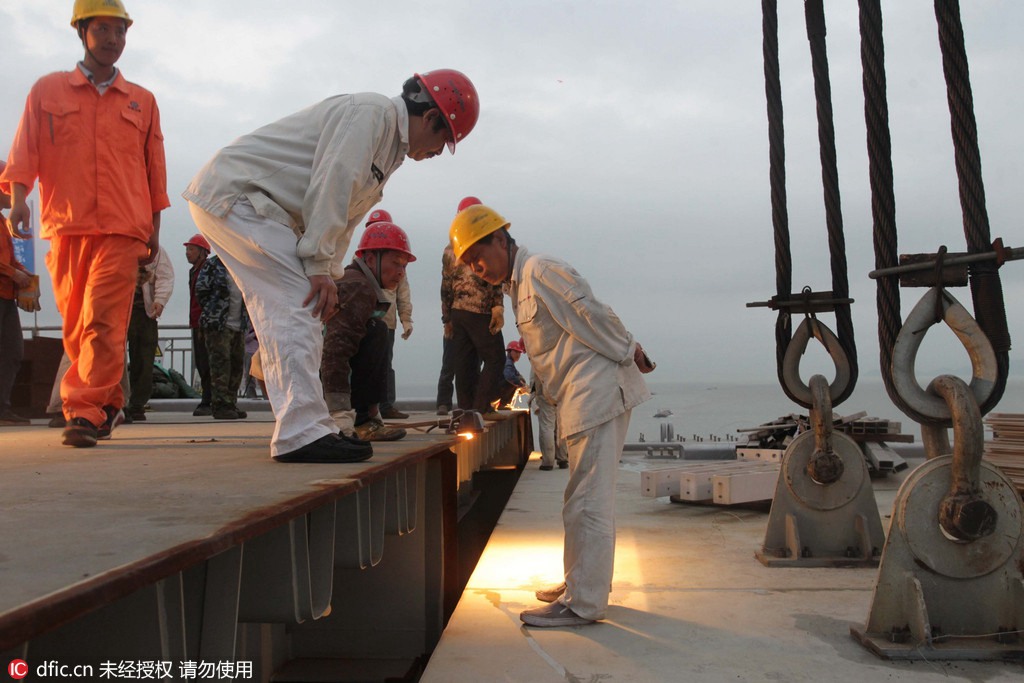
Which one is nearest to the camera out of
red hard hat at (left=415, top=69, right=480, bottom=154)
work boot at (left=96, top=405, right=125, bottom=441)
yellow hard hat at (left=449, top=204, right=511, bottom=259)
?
red hard hat at (left=415, top=69, right=480, bottom=154)

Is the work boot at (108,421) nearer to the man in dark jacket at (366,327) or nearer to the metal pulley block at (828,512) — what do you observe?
the man in dark jacket at (366,327)

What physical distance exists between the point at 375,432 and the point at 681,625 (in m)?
1.75

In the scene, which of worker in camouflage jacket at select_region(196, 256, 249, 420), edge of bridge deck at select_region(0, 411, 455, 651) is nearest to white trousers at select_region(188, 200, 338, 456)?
edge of bridge deck at select_region(0, 411, 455, 651)

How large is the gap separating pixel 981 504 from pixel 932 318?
69 centimetres

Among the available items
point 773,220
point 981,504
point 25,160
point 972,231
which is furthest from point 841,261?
point 25,160

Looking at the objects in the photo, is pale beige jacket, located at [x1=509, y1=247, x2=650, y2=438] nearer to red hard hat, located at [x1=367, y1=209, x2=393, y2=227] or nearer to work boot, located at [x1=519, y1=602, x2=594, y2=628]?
work boot, located at [x1=519, y1=602, x2=594, y2=628]

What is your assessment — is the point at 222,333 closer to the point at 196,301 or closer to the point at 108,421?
the point at 196,301

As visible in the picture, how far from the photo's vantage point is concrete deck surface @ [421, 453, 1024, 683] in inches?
110

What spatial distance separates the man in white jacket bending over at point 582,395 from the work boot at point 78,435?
6.05ft

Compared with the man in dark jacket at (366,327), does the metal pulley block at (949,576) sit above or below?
below

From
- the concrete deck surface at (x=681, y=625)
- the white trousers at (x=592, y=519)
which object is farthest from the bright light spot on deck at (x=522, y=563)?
the white trousers at (x=592, y=519)

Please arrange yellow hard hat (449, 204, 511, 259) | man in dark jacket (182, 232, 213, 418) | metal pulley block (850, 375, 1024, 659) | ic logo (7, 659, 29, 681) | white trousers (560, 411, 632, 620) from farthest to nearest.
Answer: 1. man in dark jacket (182, 232, 213, 418)
2. yellow hard hat (449, 204, 511, 259)
3. white trousers (560, 411, 632, 620)
4. metal pulley block (850, 375, 1024, 659)
5. ic logo (7, 659, 29, 681)

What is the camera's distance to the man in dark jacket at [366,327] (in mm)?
4230

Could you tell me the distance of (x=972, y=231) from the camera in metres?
3.06
